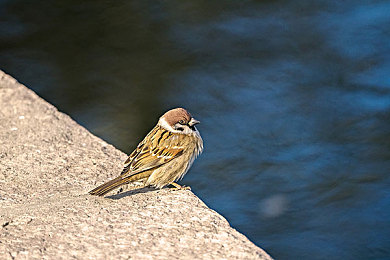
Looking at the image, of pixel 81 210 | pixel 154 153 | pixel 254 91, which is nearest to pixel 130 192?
pixel 154 153

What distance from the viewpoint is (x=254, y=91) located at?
7.42 metres

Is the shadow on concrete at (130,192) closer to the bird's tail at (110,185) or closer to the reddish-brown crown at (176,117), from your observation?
the bird's tail at (110,185)

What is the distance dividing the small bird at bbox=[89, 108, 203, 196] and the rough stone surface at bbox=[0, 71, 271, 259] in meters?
0.10

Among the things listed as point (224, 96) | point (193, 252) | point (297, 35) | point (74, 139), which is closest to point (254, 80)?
point (224, 96)

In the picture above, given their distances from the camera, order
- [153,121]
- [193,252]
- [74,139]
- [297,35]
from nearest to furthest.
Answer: [193,252]
[74,139]
[153,121]
[297,35]

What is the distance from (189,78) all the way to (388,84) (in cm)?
206

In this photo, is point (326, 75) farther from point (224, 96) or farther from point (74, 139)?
point (74, 139)

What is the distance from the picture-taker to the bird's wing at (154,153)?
3.84 meters

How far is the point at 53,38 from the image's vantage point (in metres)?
8.40

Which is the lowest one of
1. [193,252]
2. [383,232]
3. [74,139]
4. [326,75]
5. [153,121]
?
[193,252]

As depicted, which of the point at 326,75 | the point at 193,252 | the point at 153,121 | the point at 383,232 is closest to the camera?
the point at 193,252

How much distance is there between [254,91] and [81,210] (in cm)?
410

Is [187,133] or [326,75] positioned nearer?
[187,133]

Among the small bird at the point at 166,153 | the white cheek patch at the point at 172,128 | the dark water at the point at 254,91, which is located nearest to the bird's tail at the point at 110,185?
the small bird at the point at 166,153
